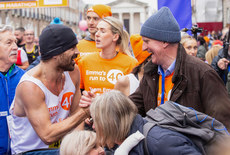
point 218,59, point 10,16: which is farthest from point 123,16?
point 218,59

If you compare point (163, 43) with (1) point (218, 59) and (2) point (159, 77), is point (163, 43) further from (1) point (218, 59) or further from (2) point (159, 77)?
(1) point (218, 59)

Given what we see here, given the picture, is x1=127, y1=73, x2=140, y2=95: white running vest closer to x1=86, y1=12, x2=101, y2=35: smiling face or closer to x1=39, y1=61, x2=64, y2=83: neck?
x1=39, y1=61, x2=64, y2=83: neck

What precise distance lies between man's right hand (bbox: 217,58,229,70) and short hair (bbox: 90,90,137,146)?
3.42 m

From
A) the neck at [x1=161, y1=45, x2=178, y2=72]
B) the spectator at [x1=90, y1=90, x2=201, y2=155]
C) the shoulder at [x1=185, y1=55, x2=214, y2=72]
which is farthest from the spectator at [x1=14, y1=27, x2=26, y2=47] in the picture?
the spectator at [x1=90, y1=90, x2=201, y2=155]

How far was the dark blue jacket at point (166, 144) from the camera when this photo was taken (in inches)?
78.2

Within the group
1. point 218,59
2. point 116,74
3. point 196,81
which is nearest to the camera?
point 196,81

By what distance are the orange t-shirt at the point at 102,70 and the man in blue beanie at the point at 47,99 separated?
0.90 meters

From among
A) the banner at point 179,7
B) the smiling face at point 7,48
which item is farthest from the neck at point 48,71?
the banner at point 179,7

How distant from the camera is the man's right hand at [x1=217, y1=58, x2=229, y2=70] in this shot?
5205 millimetres

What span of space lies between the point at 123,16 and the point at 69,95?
98.1 metres

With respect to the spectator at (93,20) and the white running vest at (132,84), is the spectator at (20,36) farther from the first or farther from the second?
the white running vest at (132,84)

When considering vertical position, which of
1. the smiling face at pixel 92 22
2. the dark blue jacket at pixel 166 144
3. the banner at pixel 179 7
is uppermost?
the banner at pixel 179 7

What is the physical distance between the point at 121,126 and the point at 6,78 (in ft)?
6.00

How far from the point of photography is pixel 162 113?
7.43ft
